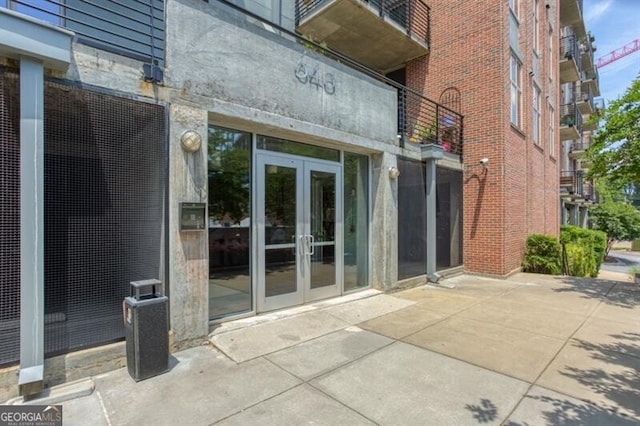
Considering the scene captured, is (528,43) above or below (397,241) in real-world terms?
above

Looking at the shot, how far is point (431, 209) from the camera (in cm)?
824

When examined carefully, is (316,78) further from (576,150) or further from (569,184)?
(576,150)

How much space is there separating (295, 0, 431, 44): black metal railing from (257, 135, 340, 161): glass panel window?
5.25 metres

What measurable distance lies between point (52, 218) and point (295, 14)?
845cm

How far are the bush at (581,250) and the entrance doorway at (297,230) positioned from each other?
1050cm

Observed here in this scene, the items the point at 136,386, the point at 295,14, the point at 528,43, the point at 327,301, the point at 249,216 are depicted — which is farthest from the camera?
the point at 528,43

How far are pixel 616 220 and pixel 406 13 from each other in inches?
1148

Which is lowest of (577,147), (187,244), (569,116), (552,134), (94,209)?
(187,244)

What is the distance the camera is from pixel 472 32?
9.53 m

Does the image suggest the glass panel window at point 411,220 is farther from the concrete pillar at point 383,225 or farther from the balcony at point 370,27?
the balcony at point 370,27

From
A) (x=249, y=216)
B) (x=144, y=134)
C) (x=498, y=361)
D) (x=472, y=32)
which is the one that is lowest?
(x=498, y=361)

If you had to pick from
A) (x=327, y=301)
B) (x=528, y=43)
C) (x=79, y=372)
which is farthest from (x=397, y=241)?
(x=528, y=43)

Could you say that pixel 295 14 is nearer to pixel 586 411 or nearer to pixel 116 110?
pixel 116 110

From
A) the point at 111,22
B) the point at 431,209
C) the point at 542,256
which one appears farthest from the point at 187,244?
the point at 542,256
